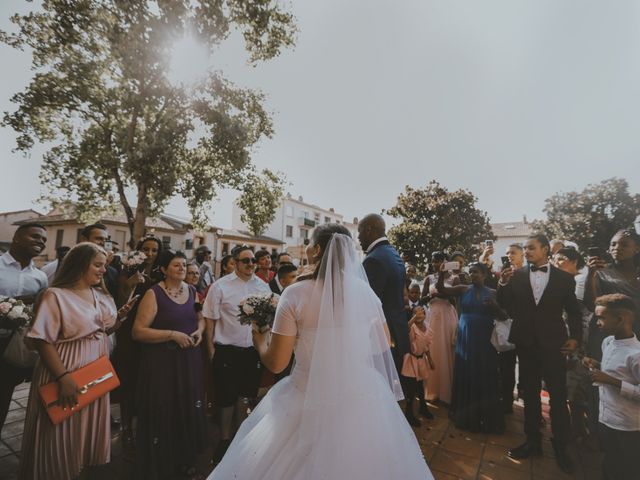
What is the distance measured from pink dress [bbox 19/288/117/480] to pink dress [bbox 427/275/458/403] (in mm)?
4693

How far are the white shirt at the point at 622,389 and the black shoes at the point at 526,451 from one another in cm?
102

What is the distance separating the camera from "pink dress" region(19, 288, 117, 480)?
7.93 ft

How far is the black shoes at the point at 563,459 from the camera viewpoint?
11.0 feet

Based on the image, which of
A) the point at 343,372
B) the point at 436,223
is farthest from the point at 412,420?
the point at 436,223

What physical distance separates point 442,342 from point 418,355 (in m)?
0.80

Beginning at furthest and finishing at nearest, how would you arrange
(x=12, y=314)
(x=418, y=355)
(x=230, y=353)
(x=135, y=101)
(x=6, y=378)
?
(x=135, y=101) < (x=418, y=355) < (x=230, y=353) < (x=6, y=378) < (x=12, y=314)

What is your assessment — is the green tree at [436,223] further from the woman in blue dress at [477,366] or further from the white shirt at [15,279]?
the white shirt at [15,279]

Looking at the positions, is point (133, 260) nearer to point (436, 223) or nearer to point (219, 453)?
point (219, 453)

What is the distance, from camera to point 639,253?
4.02m

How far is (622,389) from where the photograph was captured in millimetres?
2660

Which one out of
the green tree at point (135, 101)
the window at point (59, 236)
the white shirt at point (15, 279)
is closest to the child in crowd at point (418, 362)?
the white shirt at point (15, 279)

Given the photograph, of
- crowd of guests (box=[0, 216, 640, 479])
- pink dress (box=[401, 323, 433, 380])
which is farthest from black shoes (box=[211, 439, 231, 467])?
pink dress (box=[401, 323, 433, 380])

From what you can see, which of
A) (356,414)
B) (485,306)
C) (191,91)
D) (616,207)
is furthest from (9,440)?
(616,207)

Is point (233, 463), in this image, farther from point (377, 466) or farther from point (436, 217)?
point (436, 217)
